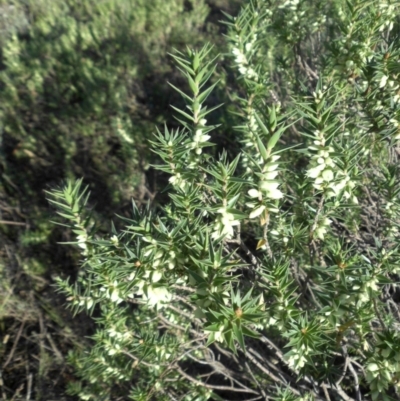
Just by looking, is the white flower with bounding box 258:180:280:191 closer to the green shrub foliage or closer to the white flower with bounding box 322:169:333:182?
the green shrub foliage

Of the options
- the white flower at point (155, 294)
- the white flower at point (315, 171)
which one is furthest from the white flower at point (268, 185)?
the white flower at point (155, 294)

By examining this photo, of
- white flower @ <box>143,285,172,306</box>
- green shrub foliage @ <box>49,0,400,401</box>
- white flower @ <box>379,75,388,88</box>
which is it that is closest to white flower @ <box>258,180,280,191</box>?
green shrub foliage @ <box>49,0,400,401</box>

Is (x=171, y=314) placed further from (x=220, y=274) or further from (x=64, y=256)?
(x=64, y=256)

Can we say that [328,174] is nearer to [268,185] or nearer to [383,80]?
[268,185]

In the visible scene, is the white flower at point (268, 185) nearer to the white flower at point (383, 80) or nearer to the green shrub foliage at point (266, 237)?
the green shrub foliage at point (266, 237)

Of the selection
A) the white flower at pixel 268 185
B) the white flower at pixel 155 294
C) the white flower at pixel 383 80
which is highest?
the white flower at pixel 383 80

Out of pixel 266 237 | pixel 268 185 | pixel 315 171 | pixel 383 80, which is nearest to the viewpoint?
pixel 268 185

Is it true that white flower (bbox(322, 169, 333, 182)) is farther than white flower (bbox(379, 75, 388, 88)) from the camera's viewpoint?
No

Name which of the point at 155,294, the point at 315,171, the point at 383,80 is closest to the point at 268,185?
the point at 315,171

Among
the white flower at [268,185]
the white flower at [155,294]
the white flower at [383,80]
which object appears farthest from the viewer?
the white flower at [383,80]

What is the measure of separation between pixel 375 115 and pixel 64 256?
2.97m

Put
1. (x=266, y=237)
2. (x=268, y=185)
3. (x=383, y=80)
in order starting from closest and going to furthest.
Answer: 1. (x=268, y=185)
2. (x=266, y=237)
3. (x=383, y=80)

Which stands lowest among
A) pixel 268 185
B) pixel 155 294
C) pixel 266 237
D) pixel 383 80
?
pixel 155 294

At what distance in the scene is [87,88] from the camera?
466cm
